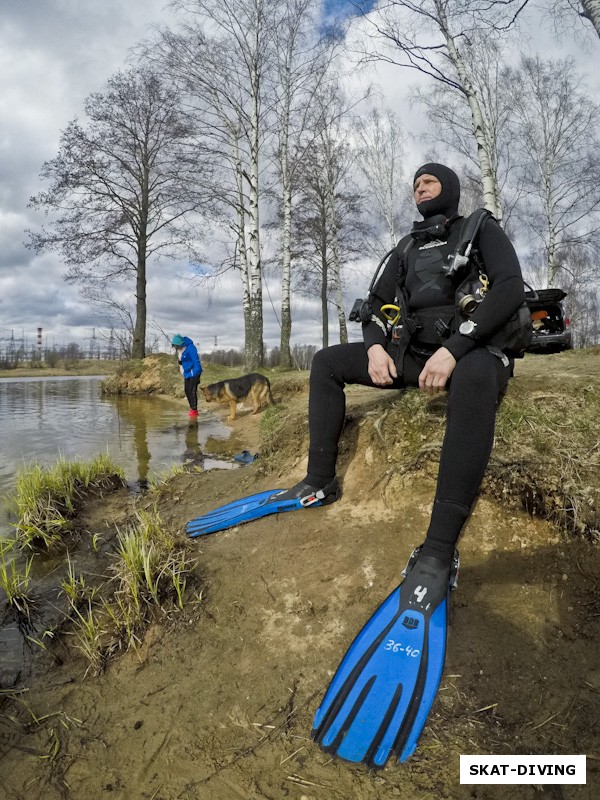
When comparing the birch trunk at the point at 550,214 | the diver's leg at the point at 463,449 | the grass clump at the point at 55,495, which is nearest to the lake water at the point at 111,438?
the grass clump at the point at 55,495

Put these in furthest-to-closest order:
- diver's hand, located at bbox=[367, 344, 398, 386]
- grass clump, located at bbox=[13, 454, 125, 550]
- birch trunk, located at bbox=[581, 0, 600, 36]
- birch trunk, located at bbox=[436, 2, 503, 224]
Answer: birch trunk, located at bbox=[436, 2, 503, 224] → birch trunk, located at bbox=[581, 0, 600, 36] → grass clump, located at bbox=[13, 454, 125, 550] → diver's hand, located at bbox=[367, 344, 398, 386]

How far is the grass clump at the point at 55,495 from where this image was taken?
3.23 m

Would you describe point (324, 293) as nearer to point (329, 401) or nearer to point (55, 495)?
point (55, 495)

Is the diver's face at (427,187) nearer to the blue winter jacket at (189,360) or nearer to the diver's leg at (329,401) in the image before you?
the diver's leg at (329,401)

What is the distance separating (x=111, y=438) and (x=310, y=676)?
6.55m

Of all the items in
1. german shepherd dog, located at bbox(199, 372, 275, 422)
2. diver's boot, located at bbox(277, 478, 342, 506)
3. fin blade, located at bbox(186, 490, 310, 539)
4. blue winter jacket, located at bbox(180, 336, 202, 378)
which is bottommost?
fin blade, located at bbox(186, 490, 310, 539)

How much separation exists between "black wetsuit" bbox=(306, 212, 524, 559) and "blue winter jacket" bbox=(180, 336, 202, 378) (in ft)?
27.4

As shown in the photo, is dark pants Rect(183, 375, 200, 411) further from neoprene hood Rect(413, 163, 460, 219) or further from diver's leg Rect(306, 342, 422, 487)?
neoprene hood Rect(413, 163, 460, 219)

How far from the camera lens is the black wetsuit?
189 cm

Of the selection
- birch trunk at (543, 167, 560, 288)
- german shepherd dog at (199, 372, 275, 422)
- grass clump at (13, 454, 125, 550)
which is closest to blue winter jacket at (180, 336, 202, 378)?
german shepherd dog at (199, 372, 275, 422)

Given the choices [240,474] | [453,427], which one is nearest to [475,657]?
[453,427]

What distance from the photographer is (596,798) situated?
115 centimetres

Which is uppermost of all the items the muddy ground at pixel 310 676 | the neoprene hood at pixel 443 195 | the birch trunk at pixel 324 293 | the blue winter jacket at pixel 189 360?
the birch trunk at pixel 324 293

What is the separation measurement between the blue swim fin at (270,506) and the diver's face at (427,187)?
1.79m
